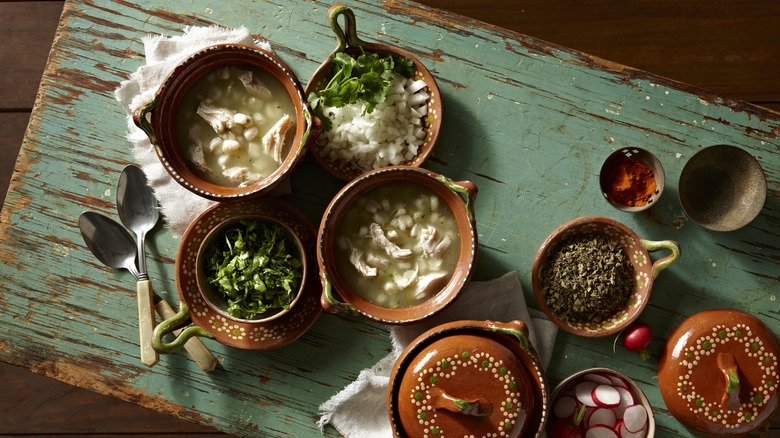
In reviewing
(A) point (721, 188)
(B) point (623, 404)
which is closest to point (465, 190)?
(B) point (623, 404)

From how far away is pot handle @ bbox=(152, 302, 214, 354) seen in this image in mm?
1895

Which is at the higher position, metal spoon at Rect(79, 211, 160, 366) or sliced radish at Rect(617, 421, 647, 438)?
metal spoon at Rect(79, 211, 160, 366)

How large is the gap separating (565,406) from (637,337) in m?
0.39

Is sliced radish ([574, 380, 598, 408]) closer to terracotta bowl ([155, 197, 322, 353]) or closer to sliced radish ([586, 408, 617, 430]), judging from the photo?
sliced radish ([586, 408, 617, 430])

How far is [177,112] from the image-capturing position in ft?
6.58

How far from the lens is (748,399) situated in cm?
207

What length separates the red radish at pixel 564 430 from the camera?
2.06 m

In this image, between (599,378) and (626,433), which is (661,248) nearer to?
(599,378)

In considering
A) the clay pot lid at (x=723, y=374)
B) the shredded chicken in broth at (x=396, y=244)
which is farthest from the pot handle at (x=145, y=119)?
the clay pot lid at (x=723, y=374)

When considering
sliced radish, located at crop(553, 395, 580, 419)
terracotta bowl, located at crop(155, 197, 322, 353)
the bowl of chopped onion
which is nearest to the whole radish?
sliced radish, located at crop(553, 395, 580, 419)

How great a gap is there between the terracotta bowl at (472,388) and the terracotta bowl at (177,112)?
817mm

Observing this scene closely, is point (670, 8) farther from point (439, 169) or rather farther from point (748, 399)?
point (748, 399)

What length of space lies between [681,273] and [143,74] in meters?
2.30

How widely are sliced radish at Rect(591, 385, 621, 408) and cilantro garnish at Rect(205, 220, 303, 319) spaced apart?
1181 millimetres
